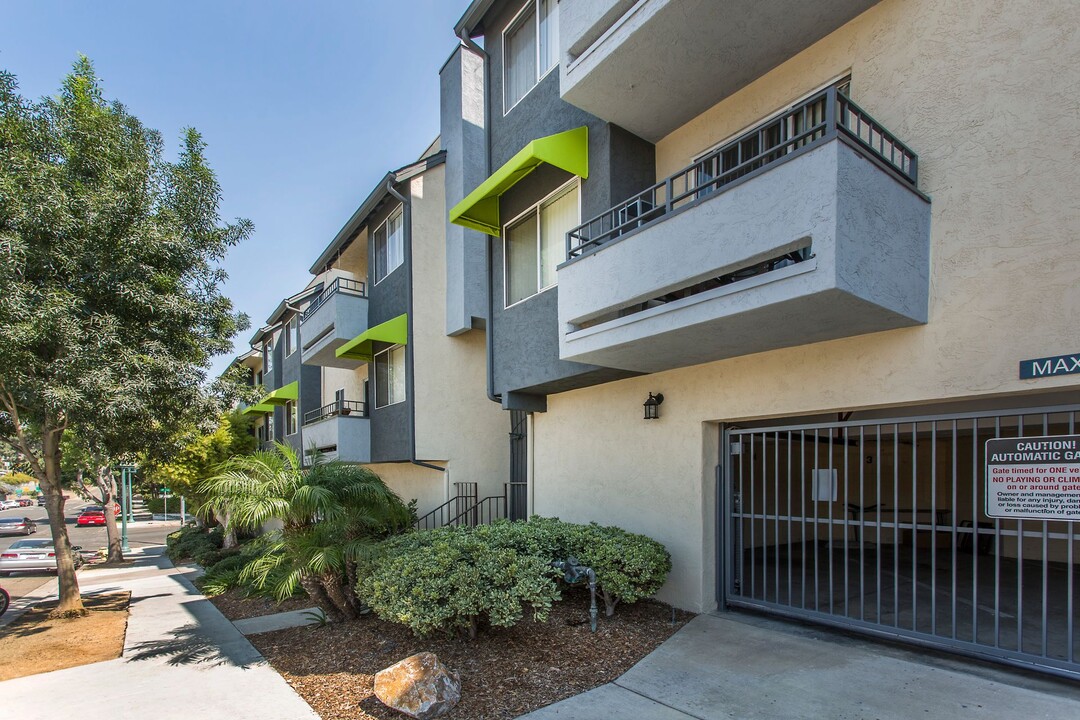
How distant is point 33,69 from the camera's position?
9.34m

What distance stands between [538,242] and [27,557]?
19.1 meters

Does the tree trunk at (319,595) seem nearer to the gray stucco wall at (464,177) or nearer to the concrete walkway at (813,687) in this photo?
the concrete walkway at (813,687)

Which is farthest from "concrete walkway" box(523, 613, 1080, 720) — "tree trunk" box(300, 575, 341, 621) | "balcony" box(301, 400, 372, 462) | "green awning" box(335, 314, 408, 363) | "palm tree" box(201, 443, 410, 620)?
"balcony" box(301, 400, 372, 462)

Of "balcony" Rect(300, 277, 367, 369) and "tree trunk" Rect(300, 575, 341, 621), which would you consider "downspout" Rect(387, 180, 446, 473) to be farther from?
"tree trunk" Rect(300, 575, 341, 621)

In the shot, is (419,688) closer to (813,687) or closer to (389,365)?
(813,687)

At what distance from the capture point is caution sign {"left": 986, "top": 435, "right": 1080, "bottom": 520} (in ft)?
15.9

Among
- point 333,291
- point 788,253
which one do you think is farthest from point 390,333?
point 788,253

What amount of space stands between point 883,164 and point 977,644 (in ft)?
14.9

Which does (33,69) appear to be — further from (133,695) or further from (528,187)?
(133,695)

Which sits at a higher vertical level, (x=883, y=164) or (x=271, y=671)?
(x=883, y=164)

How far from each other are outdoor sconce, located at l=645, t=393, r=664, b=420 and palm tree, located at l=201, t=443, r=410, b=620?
403 centimetres

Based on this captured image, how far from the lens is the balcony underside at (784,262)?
503 cm

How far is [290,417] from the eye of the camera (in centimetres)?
2555

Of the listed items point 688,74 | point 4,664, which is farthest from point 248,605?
point 688,74
